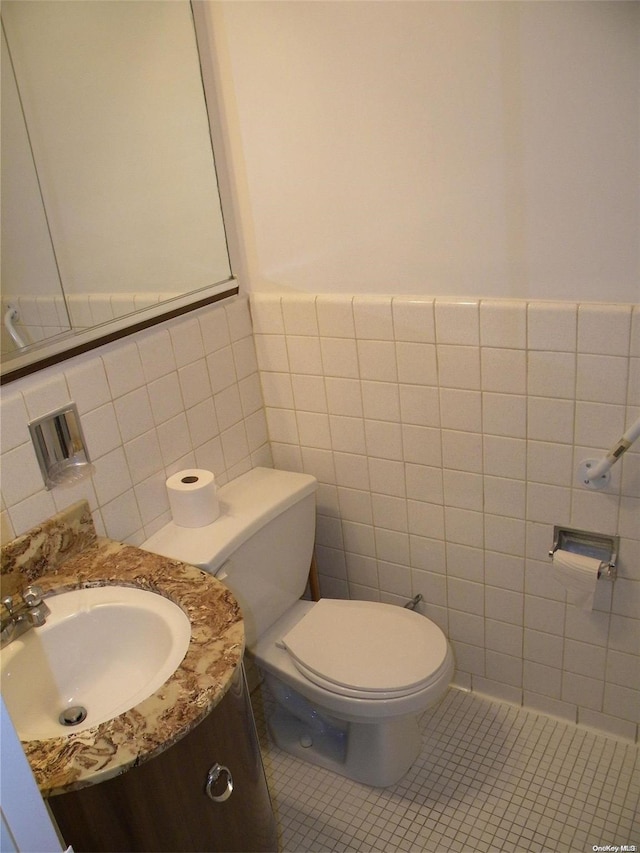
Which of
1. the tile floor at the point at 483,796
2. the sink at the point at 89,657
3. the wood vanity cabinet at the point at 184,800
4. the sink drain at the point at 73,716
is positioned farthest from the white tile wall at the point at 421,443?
the wood vanity cabinet at the point at 184,800

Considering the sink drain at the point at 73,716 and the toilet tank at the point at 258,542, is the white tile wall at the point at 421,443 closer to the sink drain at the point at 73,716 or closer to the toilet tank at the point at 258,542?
the toilet tank at the point at 258,542

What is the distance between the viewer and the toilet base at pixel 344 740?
6.02 feet

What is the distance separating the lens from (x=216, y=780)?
1241mm

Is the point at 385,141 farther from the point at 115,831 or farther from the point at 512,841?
the point at 512,841

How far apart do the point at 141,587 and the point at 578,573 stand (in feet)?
3.43

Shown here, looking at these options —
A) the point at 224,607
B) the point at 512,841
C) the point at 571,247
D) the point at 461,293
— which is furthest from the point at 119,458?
the point at 512,841

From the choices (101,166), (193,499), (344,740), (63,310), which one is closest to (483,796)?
(344,740)

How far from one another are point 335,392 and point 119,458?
0.63 metres

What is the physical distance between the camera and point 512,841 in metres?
1.68

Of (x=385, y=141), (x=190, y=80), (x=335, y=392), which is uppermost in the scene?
(x=190, y=80)

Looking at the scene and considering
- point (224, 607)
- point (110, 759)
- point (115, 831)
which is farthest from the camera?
point (224, 607)

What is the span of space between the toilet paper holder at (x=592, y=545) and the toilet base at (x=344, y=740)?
59 centimetres

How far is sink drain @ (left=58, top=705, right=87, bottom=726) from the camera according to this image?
128 centimetres

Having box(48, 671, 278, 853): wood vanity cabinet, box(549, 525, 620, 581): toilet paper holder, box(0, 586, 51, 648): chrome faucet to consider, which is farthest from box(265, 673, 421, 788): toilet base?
box(0, 586, 51, 648): chrome faucet
